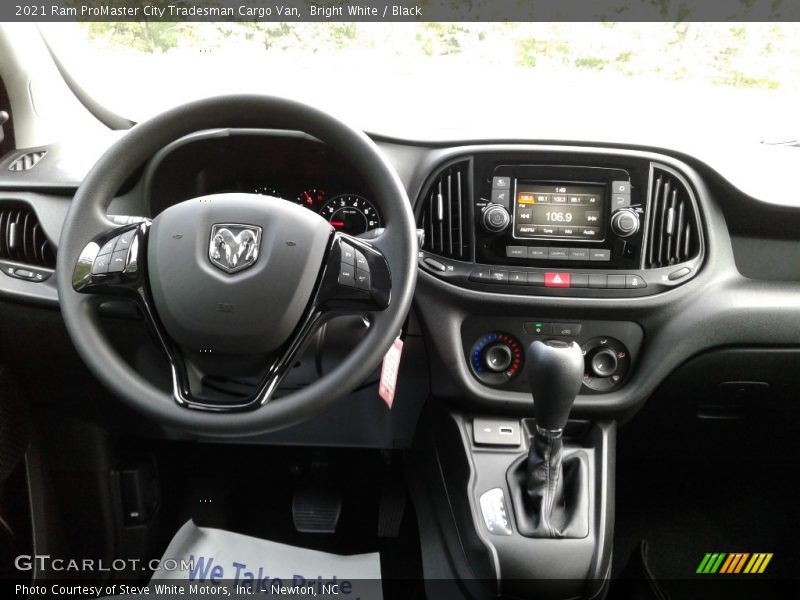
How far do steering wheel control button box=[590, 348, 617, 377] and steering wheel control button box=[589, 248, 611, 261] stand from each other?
0.19 meters

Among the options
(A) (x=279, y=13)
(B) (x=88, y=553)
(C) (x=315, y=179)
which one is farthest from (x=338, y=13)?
(B) (x=88, y=553)

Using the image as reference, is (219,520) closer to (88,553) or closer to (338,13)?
(88,553)

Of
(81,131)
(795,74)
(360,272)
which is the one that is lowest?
(360,272)

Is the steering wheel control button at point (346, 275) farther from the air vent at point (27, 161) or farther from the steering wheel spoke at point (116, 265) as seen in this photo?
the air vent at point (27, 161)

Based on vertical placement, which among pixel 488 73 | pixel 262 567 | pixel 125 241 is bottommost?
pixel 262 567

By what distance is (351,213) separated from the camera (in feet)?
4.25

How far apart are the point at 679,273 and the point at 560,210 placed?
0.27m

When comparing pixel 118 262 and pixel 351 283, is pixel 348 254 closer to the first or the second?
pixel 351 283

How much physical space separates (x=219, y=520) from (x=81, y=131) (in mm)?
1058

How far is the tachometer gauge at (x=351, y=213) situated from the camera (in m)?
1.29

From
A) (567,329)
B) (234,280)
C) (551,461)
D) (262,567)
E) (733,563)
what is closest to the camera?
(234,280)

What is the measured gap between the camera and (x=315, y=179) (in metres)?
1.36

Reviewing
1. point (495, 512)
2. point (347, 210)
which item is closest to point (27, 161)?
point (347, 210)

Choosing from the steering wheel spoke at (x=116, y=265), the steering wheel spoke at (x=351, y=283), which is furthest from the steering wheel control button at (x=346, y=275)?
the steering wheel spoke at (x=116, y=265)
